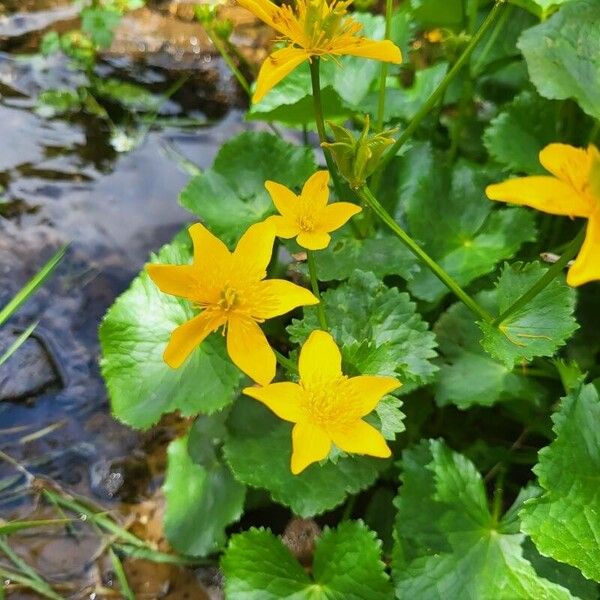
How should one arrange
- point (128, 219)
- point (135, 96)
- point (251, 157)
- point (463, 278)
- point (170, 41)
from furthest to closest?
point (170, 41) < point (135, 96) < point (128, 219) < point (251, 157) < point (463, 278)

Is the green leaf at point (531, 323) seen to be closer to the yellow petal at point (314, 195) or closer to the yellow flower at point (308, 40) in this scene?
the yellow petal at point (314, 195)

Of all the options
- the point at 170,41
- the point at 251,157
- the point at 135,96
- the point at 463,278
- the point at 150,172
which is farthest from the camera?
the point at 170,41

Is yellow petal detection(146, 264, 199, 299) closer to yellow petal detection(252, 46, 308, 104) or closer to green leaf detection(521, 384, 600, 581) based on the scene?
yellow petal detection(252, 46, 308, 104)

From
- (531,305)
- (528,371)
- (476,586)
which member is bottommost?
(476,586)

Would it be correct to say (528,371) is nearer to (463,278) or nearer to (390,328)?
(463,278)

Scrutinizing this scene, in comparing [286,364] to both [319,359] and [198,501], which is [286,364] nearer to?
[319,359]

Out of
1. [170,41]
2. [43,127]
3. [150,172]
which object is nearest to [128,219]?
[150,172]

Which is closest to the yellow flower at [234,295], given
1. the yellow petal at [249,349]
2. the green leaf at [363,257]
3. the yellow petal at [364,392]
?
the yellow petal at [249,349]
